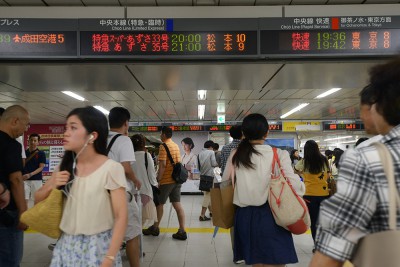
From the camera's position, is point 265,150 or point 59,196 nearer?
point 59,196

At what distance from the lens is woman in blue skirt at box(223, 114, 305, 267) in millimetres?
2365

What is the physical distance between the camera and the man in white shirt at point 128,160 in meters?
2.93

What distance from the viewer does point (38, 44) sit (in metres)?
3.46

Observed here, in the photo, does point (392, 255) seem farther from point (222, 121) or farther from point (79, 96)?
point (222, 121)

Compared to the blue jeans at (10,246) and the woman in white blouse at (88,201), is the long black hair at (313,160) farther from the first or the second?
the blue jeans at (10,246)

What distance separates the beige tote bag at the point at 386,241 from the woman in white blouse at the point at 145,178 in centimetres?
328

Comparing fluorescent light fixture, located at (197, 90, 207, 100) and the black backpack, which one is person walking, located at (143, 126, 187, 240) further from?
fluorescent light fixture, located at (197, 90, 207, 100)

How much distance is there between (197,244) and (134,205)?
2.18 meters

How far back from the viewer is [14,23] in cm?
344

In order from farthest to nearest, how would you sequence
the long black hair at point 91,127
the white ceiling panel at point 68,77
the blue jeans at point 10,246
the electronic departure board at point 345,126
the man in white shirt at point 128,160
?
1. the electronic departure board at point 345,126
2. the white ceiling panel at point 68,77
3. the man in white shirt at point 128,160
4. the blue jeans at point 10,246
5. the long black hair at point 91,127

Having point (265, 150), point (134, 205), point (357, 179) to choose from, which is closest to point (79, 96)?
point (134, 205)

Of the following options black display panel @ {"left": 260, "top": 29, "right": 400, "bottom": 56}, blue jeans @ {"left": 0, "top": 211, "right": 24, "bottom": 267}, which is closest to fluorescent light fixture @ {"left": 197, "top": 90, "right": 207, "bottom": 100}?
black display panel @ {"left": 260, "top": 29, "right": 400, "bottom": 56}

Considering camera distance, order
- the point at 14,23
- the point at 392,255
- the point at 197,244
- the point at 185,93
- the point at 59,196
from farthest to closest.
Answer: the point at 185,93 < the point at 197,244 < the point at 14,23 < the point at 59,196 < the point at 392,255

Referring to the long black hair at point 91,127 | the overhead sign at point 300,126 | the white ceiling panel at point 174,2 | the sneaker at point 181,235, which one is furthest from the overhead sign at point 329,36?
the overhead sign at point 300,126
